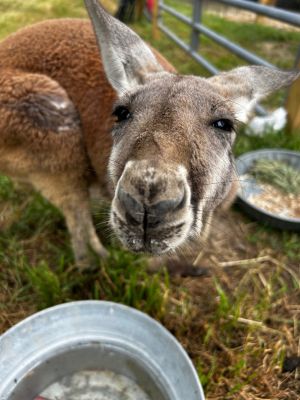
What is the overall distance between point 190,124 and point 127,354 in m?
1.27

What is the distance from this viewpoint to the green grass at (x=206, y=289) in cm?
222

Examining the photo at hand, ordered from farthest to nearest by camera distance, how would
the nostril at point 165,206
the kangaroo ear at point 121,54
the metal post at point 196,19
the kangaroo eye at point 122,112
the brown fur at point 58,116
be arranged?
the metal post at point 196,19 → the brown fur at point 58,116 → the kangaroo ear at point 121,54 → the kangaroo eye at point 122,112 → the nostril at point 165,206

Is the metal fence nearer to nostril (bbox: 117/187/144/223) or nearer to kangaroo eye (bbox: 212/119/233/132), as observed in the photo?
kangaroo eye (bbox: 212/119/233/132)

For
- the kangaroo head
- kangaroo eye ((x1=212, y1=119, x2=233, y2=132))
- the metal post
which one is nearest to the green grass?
the kangaroo head

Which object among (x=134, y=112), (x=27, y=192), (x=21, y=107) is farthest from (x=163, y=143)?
(x=27, y=192)

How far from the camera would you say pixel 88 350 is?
202cm

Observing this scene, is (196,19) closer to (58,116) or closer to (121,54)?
(121,54)

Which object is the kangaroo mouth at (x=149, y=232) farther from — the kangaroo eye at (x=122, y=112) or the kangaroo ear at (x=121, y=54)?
the kangaroo ear at (x=121, y=54)

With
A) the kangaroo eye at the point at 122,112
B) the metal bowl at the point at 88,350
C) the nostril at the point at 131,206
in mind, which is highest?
the kangaroo eye at the point at 122,112

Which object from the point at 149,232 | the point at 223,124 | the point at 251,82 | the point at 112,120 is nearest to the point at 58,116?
the point at 112,120

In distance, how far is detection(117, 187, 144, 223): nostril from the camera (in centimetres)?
133

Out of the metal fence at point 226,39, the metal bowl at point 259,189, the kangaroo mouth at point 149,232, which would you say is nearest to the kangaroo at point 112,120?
the kangaroo mouth at point 149,232

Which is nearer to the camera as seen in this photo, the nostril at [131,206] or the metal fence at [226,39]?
the nostril at [131,206]

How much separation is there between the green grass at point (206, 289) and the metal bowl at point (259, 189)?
0.36 feet
